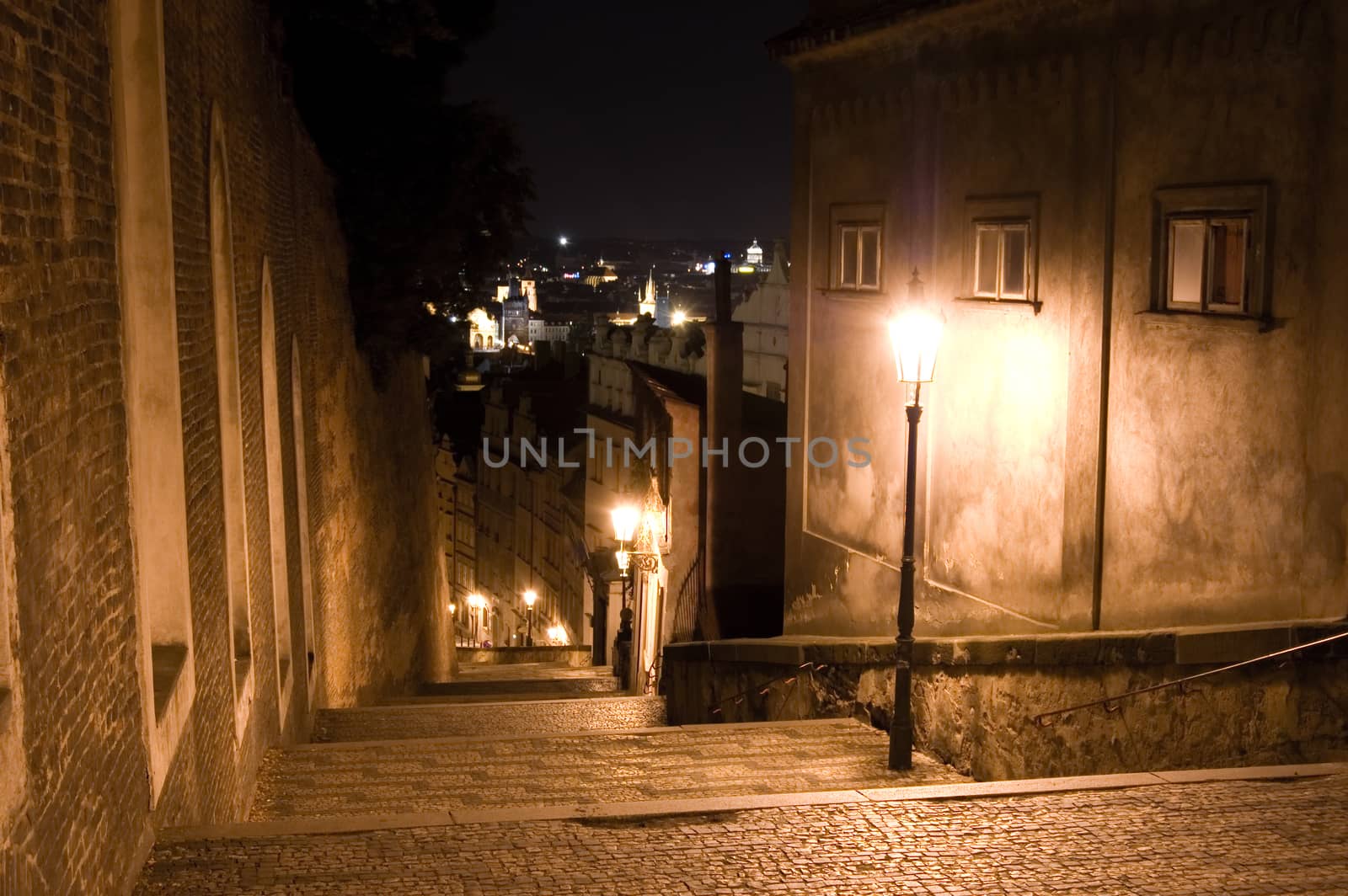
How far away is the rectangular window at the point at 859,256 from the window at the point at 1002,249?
1.41 meters

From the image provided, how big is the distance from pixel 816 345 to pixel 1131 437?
15.5 ft

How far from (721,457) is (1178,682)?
1205 cm

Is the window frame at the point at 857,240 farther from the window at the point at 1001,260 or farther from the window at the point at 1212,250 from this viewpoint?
the window at the point at 1212,250

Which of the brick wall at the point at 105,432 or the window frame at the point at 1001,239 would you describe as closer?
the brick wall at the point at 105,432

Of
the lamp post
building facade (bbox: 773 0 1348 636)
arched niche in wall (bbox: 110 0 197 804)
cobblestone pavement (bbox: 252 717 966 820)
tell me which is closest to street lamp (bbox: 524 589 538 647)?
the lamp post

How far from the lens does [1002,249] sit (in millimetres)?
11852

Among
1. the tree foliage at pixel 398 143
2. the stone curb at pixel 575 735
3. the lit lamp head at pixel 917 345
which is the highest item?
the tree foliage at pixel 398 143

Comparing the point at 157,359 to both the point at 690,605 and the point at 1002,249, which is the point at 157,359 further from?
the point at 690,605

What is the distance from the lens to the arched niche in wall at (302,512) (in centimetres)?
1206

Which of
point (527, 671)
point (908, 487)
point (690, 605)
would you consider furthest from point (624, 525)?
point (908, 487)

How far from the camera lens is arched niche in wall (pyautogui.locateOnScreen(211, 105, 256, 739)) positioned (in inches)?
322

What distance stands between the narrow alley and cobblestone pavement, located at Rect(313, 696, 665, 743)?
3960mm

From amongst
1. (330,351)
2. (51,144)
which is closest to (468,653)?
(330,351)

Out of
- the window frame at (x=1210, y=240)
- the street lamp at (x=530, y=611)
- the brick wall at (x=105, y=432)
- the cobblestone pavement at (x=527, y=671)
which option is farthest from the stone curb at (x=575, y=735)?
the street lamp at (x=530, y=611)
